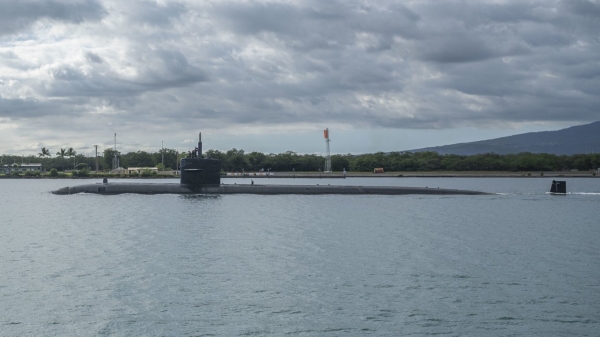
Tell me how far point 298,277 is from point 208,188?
30.3 m

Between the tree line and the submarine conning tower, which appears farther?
the tree line

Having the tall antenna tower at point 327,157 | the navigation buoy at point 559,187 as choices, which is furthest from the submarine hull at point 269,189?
the tall antenna tower at point 327,157

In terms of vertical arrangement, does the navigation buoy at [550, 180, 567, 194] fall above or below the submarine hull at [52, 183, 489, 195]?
below

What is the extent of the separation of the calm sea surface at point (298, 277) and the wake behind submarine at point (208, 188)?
35.4ft

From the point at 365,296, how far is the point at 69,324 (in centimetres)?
779

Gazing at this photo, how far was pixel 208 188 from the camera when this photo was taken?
50219 millimetres

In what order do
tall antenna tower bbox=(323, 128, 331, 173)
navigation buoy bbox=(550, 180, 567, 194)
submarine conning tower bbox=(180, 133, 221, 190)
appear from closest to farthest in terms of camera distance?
submarine conning tower bbox=(180, 133, 221, 190) < navigation buoy bbox=(550, 180, 567, 194) < tall antenna tower bbox=(323, 128, 331, 173)

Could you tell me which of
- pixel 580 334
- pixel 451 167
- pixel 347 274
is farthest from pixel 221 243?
pixel 451 167

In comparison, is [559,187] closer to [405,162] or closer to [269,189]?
[269,189]

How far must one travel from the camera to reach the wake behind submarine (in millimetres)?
49844

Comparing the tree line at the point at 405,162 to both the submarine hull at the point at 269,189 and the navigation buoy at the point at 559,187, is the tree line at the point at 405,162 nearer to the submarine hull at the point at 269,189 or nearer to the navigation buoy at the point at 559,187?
the navigation buoy at the point at 559,187

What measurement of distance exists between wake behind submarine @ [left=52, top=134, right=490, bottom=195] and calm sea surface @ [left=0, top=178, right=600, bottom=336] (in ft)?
35.4

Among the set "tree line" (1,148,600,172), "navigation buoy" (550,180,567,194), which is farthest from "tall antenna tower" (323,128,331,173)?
"navigation buoy" (550,180,567,194)

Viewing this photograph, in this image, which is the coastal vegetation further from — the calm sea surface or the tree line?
the calm sea surface
